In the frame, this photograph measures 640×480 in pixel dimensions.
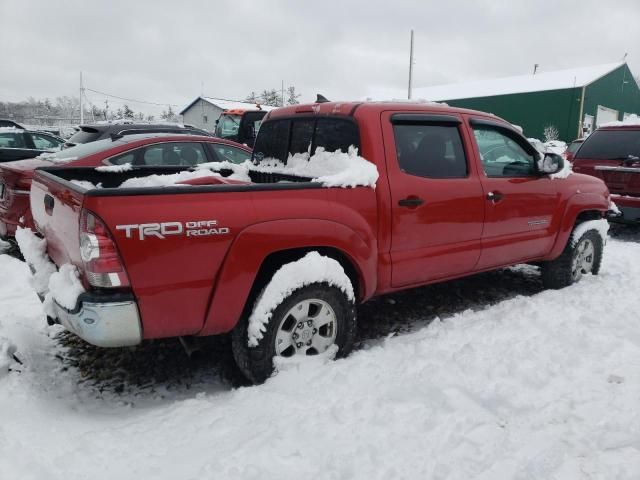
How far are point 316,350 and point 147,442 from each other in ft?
3.94

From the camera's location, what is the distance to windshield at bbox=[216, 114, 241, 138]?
1773cm

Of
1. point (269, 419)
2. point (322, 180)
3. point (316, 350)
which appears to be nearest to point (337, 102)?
point (322, 180)

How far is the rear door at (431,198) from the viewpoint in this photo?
3596 millimetres

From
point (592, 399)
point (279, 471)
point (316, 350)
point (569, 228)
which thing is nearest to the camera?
point (279, 471)

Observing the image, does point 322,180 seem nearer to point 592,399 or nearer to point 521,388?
point 521,388

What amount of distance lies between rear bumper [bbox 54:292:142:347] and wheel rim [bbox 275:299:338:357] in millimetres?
903

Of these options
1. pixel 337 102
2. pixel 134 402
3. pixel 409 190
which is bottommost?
pixel 134 402

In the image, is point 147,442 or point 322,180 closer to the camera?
point 147,442

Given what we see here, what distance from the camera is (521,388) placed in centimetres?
302

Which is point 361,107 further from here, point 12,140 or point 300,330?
point 12,140

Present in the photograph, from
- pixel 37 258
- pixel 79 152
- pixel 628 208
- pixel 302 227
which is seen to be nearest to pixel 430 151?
Answer: pixel 302 227

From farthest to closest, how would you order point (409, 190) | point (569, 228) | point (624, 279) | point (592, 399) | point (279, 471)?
point (624, 279)
point (569, 228)
point (409, 190)
point (592, 399)
point (279, 471)

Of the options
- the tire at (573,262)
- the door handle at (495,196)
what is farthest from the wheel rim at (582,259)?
→ the door handle at (495,196)

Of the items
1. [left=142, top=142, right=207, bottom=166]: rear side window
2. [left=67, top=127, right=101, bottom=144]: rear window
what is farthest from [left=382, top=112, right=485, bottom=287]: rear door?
[left=67, top=127, right=101, bottom=144]: rear window
